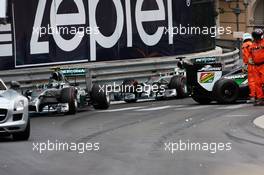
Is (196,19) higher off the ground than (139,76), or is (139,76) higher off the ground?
(196,19)

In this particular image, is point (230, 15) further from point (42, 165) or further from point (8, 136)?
point (42, 165)

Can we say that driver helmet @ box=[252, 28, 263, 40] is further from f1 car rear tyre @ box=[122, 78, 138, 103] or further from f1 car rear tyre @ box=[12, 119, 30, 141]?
f1 car rear tyre @ box=[12, 119, 30, 141]

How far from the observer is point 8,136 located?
1436 centimetres

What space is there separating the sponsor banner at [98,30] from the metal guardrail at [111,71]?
0.86 ft

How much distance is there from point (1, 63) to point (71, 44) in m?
2.25

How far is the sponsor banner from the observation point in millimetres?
22906

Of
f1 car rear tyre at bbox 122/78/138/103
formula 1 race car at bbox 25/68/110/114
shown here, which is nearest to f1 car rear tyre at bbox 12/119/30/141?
formula 1 race car at bbox 25/68/110/114

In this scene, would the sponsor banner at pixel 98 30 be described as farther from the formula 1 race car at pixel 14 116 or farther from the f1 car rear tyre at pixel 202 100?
the formula 1 race car at pixel 14 116

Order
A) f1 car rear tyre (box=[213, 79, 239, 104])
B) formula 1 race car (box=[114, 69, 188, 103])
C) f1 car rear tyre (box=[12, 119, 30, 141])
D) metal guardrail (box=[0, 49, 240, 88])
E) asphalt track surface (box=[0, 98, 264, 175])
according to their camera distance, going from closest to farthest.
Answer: asphalt track surface (box=[0, 98, 264, 175]) < f1 car rear tyre (box=[12, 119, 30, 141]) < f1 car rear tyre (box=[213, 79, 239, 104]) < metal guardrail (box=[0, 49, 240, 88]) < formula 1 race car (box=[114, 69, 188, 103])

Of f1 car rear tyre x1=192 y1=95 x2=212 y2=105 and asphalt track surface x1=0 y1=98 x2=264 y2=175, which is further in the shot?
f1 car rear tyre x1=192 y1=95 x2=212 y2=105

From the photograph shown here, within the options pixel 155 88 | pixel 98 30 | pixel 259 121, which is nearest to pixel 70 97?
pixel 155 88

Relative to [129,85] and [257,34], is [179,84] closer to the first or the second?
[129,85]

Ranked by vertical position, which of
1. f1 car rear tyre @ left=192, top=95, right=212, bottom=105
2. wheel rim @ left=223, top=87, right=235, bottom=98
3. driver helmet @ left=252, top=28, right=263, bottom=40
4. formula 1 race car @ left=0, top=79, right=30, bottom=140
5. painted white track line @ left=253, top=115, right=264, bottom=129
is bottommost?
f1 car rear tyre @ left=192, top=95, right=212, bottom=105

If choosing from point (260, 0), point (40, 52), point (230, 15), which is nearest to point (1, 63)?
point (40, 52)
